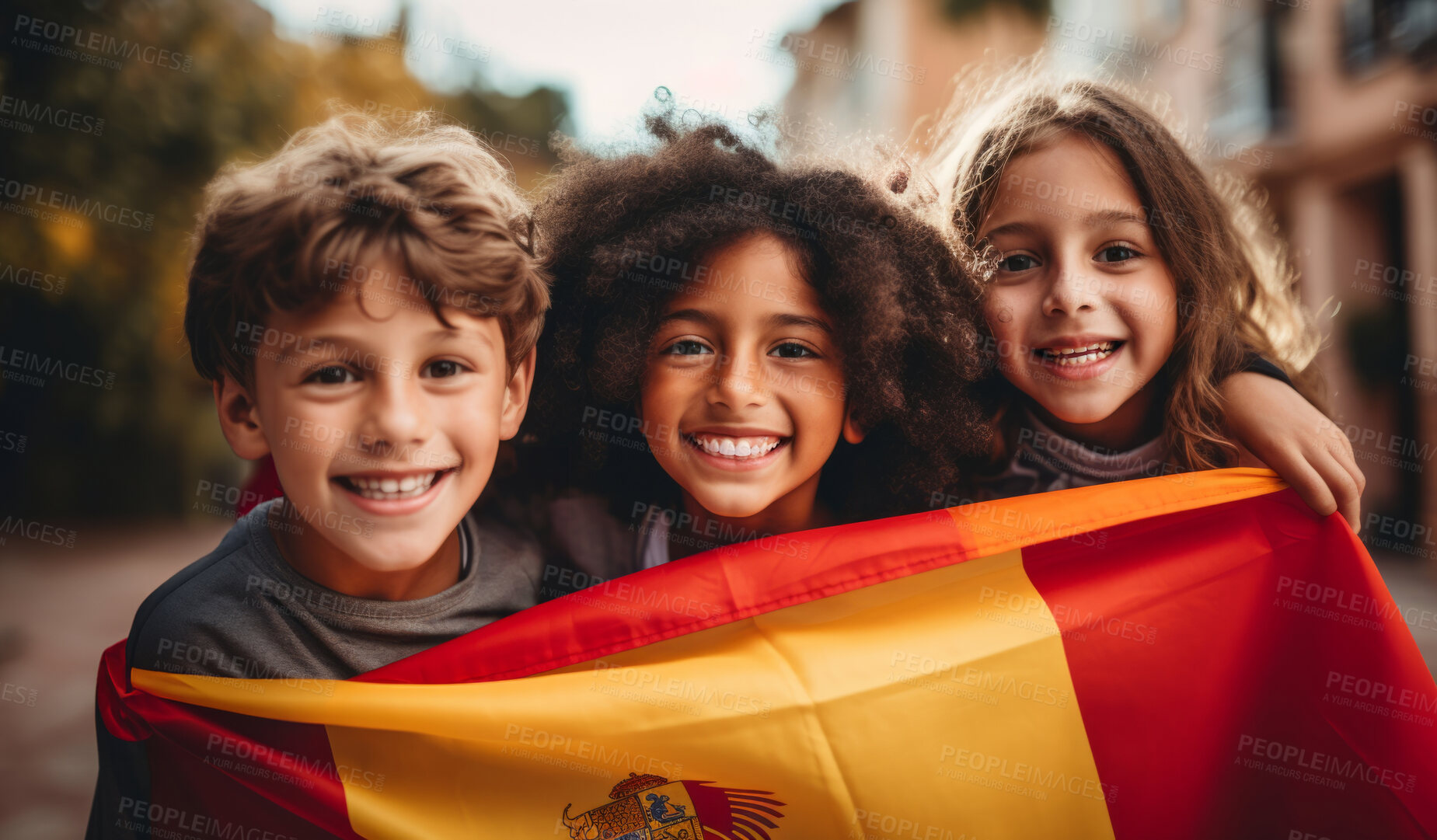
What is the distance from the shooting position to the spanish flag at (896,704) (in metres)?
1.47

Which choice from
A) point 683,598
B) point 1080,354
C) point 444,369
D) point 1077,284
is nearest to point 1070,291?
point 1077,284

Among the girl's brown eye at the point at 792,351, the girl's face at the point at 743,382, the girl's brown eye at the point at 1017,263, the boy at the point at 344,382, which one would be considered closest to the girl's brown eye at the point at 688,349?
the girl's face at the point at 743,382

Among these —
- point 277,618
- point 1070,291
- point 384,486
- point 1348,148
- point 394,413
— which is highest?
point 1348,148

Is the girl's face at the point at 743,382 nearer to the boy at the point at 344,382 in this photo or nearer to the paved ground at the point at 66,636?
the boy at the point at 344,382

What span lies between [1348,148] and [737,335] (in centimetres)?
903

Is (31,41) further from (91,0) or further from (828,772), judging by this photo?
(828,772)

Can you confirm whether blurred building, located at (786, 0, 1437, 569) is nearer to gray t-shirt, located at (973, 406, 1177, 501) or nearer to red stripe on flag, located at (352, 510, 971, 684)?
gray t-shirt, located at (973, 406, 1177, 501)

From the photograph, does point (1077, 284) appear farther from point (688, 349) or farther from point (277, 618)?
point (277, 618)

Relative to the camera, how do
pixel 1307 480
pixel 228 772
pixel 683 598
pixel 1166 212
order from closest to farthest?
1. pixel 228 772
2. pixel 683 598
3. pixel 1307 480
4. pixel 1166 212

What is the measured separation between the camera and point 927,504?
2.00 meters

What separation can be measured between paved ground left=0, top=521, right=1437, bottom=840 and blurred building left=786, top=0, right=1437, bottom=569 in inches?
48.3

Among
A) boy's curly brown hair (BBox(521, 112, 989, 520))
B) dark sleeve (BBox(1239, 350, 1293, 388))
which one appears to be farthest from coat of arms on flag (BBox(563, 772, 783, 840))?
dark sleeve (BBox(1239, 350, 1293, 388))

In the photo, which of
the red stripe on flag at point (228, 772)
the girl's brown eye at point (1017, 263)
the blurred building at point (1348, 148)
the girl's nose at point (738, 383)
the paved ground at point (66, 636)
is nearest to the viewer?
the red stripe on flag at point (228, 772)

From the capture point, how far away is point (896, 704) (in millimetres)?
1528
